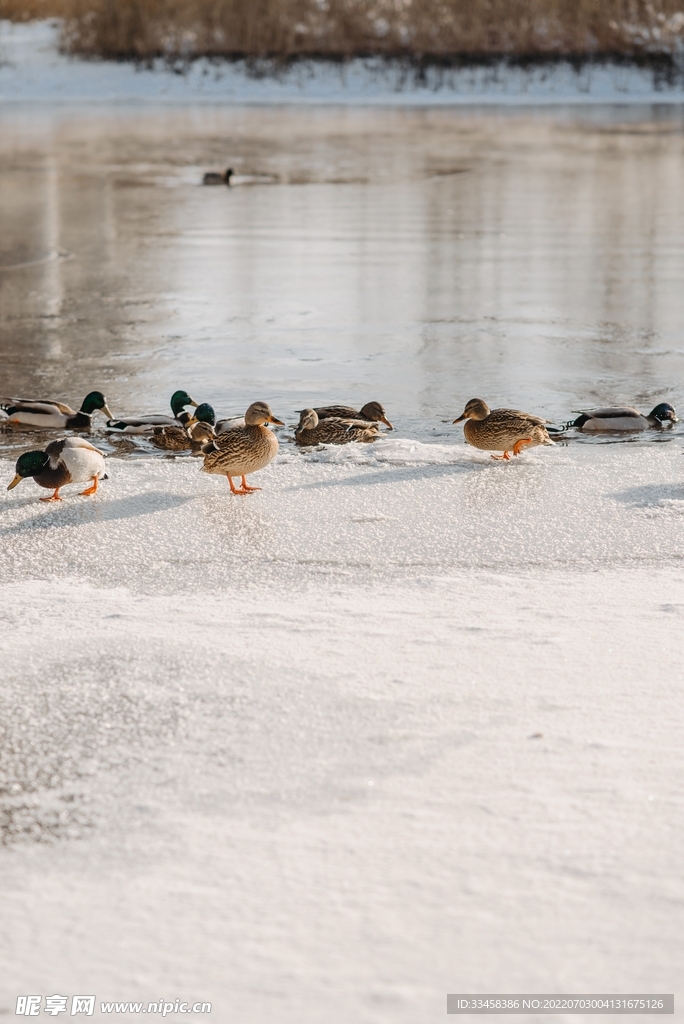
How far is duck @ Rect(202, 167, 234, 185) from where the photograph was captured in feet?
55.1

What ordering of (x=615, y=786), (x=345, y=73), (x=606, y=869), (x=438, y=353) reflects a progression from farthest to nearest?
(x=345, y=73) < (x=438, y=353) < (x=615, y=786) < (x=606, y=869)

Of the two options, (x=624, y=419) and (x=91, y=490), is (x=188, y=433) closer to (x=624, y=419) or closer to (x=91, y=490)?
(x=91, y=490)

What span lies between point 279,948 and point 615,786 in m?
0.92

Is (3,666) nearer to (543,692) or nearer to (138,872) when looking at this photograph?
(138,872)

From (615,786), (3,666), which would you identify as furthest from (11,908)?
(615,786)

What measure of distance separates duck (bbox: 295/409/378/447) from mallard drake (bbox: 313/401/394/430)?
0.05 meters

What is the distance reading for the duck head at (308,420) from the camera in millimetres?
5828

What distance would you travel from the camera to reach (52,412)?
6.11 metres

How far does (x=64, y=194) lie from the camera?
628 inches

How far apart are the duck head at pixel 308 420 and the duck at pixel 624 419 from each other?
1.27 metres

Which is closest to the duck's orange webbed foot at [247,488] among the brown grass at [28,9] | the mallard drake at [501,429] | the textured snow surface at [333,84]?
the mallard drake at [501,429]

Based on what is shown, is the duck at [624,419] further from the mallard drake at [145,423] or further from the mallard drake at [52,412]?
the mallard drake at [52,412]

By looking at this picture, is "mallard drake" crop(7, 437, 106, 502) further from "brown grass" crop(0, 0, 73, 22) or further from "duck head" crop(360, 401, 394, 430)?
"brown grass" crop(0, 0, 73, 22)

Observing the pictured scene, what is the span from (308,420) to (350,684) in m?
2.66
